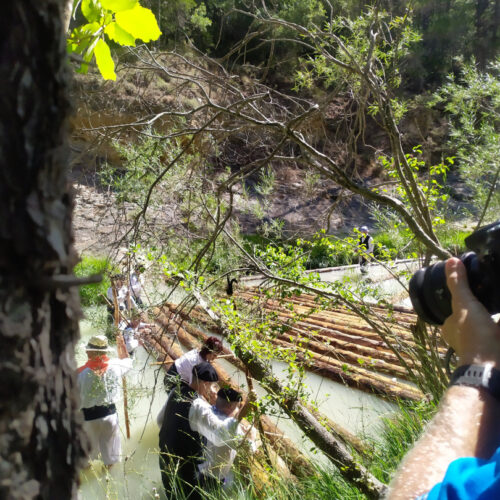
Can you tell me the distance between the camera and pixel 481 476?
65 centimetres

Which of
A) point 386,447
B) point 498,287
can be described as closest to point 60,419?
point 498,287

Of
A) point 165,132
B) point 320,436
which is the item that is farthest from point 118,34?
point 165,132

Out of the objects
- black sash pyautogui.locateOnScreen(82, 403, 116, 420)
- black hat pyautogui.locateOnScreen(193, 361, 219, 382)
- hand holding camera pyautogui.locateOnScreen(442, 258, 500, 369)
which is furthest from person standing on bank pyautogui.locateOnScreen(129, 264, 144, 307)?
hand holding camera pyautogui.locateOnScreen(442, 258, 500, 369)

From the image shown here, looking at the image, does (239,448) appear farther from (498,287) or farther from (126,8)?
(126,8)

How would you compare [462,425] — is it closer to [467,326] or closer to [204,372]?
[467,326]

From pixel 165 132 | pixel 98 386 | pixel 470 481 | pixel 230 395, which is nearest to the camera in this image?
pixel 470 481

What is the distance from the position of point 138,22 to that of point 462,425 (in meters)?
1.00

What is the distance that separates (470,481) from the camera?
2.15 feet

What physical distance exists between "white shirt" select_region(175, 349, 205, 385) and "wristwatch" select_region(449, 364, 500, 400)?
258 cm

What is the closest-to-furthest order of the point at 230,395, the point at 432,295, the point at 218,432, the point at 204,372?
the point at 432,295 → the point at 218,432 → the point at 230,395 → the point at 204,372

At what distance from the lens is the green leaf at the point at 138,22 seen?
2.76 feet

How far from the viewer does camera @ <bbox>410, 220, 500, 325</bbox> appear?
94cm

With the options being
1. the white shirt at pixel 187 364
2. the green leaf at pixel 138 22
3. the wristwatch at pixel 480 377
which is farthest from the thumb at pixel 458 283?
the white shirt at pixel 187 364

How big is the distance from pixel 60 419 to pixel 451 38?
21.5 meters
